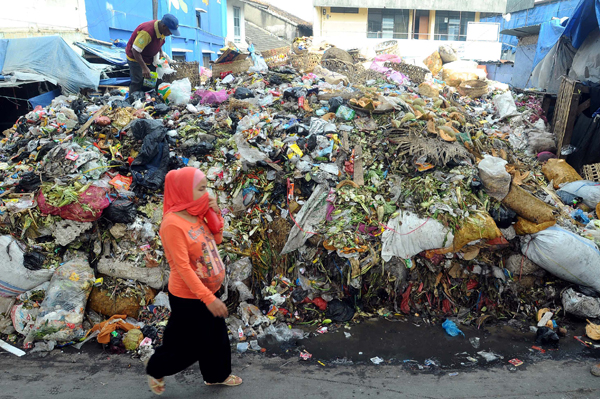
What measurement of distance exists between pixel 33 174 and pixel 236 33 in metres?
23.1

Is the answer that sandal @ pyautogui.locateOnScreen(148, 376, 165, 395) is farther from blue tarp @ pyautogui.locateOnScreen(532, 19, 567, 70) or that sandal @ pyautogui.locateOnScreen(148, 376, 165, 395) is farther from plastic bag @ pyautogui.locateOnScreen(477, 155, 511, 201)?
blue tarp @ pyautogui.locateOnScreen(532, 19, 567, 70)

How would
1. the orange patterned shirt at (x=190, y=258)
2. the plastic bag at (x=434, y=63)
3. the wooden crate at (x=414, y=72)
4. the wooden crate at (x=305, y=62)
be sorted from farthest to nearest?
the plastic bag at (x=434, y=63)
the wooden crate at (x=414, y=72)
the wooden crate at (x=305, y=62)
the orange patterned shirt at (x=190, y=258)

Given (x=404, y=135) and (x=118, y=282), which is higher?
(x=404, y=135)

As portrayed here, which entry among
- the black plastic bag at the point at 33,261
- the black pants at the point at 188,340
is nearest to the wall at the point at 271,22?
the black plastic bag at the point at 33,261

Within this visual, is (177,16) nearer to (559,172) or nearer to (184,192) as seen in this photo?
(559,172)

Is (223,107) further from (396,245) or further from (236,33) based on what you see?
(236,33)

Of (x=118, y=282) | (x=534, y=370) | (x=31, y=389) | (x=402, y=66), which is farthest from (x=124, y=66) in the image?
(x=534, y=370)

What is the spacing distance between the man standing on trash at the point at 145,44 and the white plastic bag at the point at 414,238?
4.29 metres

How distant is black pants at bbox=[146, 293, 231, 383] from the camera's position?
90.1 inches

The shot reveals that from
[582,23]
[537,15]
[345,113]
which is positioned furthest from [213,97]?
[537,15]

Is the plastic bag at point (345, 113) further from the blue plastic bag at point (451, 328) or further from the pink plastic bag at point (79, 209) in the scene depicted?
the pink plastic bag at point (79, 209)

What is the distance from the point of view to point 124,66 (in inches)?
381

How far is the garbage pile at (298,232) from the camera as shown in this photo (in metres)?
3.35

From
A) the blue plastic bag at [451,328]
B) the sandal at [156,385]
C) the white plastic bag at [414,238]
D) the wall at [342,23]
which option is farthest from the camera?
the wall at [342,23]
